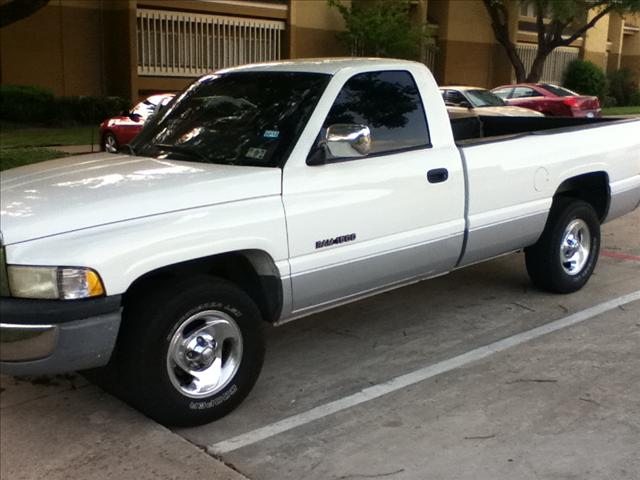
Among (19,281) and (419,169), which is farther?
(419,169)

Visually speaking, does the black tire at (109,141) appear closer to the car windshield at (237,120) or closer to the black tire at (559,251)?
the car windshield at (237,120)

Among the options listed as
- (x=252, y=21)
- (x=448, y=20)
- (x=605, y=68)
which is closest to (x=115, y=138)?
(x=252, y=21)

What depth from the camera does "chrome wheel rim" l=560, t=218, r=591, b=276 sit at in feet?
20.8

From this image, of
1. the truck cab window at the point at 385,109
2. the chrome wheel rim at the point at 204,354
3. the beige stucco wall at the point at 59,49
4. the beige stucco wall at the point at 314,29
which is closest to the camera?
the chrome wheel rim at the point at 204,354

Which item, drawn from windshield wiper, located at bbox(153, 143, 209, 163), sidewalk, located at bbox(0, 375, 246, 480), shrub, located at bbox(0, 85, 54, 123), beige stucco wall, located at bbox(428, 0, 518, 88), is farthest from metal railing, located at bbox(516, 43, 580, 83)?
sidewalk, located at bbox(0, 375, 246, 480)

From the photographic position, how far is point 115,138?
16625 mm

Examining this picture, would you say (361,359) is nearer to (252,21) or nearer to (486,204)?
(486,204)

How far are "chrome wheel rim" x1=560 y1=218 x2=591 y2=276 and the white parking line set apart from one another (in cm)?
41

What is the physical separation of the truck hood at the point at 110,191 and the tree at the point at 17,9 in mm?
10689

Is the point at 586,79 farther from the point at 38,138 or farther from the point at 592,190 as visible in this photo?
the point at 592,190

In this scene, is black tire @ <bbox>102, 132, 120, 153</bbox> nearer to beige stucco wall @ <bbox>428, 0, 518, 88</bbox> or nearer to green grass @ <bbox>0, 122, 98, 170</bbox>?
green grass @ <bbox>0, 122, 98, 170</bbox>

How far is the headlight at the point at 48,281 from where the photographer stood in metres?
3.49

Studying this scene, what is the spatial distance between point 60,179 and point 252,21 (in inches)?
966

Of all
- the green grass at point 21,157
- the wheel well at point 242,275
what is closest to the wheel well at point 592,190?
the wheel well at point 242,275
